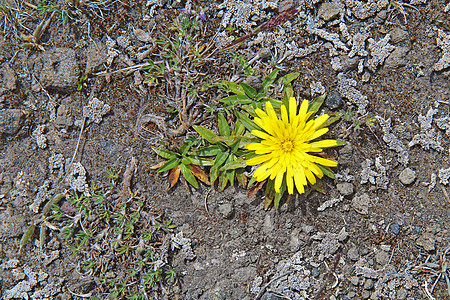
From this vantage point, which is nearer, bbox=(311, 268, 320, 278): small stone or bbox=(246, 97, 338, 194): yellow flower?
bbox=(246, 97, 338, 194): yellow flower

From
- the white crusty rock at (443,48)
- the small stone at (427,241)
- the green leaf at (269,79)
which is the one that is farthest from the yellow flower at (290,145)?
the white crusty rock at (443,48)

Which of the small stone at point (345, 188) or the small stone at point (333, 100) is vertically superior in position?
the small stone at point (333, 100)

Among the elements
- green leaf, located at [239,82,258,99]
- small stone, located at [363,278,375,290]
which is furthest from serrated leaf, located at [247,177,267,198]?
small stone, located at [363,278,375,290]

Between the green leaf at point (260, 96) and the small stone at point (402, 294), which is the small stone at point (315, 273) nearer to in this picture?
the small stone at point (402, 294)

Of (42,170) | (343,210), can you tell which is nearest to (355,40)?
(343,210)

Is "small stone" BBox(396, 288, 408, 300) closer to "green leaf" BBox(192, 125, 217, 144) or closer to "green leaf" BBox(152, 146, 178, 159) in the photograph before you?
"green leaf" BBox(192, 125, 217, 144)

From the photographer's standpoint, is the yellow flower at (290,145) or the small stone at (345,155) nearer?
the yellow flower at (290,145)

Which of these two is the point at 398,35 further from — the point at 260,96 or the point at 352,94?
the point at 260,96
